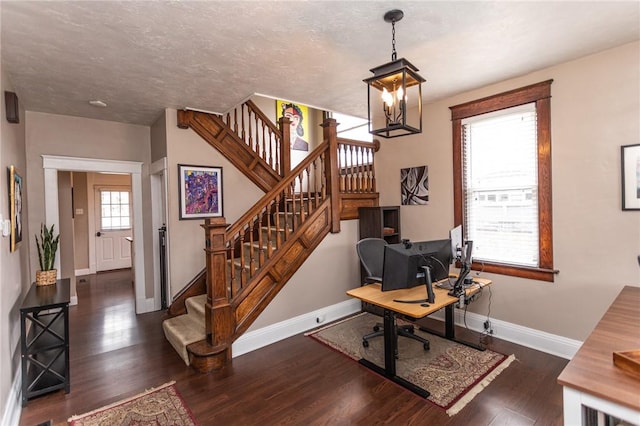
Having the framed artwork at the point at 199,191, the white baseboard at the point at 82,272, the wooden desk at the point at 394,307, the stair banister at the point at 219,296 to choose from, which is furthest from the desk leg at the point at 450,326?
the white baseboard at the point at 82,272

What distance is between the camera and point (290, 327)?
348cm

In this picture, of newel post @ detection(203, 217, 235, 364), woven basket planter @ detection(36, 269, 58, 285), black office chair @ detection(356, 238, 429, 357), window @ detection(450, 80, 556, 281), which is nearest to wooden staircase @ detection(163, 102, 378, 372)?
newel post @ detection(203, 217, 235, 364)

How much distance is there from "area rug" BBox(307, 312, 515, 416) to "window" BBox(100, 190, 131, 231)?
21.7 ft

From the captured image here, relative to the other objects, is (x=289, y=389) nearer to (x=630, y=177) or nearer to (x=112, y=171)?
(x=630, y=177)

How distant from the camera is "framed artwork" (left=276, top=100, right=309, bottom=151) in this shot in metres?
6.04

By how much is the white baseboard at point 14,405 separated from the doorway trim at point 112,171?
1991mm

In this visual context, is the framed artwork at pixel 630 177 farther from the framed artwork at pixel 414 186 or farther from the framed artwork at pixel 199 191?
the framed artwork at pixel 199 191

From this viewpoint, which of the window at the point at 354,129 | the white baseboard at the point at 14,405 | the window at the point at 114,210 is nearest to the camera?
the white baseboard at the point at 14,405

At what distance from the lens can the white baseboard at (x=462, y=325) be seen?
2908mm

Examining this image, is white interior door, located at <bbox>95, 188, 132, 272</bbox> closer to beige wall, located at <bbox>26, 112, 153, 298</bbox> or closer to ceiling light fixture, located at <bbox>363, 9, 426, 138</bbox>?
beige wall, located at <bbox>26, 112, 153, 298</bbox>

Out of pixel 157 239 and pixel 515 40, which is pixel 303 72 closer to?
pixel 515 40

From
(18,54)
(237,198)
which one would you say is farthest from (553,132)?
(18,54)

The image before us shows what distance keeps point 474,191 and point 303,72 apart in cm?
233

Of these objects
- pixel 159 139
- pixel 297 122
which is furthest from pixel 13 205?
pixel 297 122
